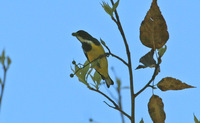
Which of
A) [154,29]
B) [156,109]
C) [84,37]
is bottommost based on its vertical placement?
[156,109]

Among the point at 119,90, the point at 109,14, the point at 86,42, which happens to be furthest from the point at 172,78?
the point at 119,90

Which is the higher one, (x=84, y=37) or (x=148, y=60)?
(x=84, y=37)

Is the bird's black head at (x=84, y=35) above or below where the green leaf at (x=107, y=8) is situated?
above

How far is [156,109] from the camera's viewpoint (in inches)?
24.8

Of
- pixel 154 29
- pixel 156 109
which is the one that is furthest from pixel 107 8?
pixel 156 109

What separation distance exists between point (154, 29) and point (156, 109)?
18 centimetres

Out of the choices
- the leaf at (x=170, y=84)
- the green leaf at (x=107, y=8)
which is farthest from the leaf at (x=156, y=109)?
the green leaf at (x=107, y=8)

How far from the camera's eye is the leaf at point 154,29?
23.5 inches

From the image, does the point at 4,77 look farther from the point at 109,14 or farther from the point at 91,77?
the point at 109,14

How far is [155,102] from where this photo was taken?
637 millimetres

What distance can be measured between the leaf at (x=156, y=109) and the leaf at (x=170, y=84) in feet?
0.12

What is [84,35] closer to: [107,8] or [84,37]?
[84,37]

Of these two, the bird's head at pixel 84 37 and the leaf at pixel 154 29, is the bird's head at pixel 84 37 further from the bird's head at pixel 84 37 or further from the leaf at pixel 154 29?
the leaf at pixel 154 29

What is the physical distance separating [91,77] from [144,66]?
238mm
